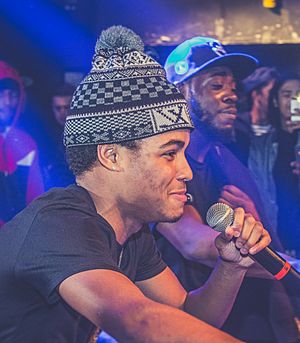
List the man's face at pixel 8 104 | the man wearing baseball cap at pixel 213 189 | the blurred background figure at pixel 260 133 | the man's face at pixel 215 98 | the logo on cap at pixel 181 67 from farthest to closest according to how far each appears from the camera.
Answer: the man's face at pixel 8 104 → the blurred background figure at pixel 260 133 → the logo on cap at pixel 181 67 → the man's face at pixel 215 98 → the man wearing baseball cap at pixel 213 189

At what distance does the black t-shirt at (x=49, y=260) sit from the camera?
1.86 metres

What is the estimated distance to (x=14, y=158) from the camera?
5.79 meters

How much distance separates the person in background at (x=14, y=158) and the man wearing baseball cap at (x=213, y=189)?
7.78 feet

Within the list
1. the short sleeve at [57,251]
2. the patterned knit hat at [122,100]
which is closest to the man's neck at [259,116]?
the patterned knit hat at [122,100]

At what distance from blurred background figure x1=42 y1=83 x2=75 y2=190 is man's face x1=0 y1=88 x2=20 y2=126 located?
14.4 inches

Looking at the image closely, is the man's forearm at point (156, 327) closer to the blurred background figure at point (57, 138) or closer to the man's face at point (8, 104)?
the blurred background figure at point (57, 138)

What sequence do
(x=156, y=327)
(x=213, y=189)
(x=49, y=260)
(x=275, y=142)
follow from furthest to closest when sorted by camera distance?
(x=275, y=142) → (x=213, y=189) → (x=49, y=260) → (x=156, y=327)

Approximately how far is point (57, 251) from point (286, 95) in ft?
13.2

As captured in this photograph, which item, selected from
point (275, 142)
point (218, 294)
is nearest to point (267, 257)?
point (218, 294)

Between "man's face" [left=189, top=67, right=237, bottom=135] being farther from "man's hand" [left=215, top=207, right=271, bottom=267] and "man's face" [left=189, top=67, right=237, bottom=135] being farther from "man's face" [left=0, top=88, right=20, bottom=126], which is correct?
"man's face" [left=0, top=88, right=20, bottom=126]

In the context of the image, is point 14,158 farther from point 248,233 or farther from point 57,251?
point 57,251

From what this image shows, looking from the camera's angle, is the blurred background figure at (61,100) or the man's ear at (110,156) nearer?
the man's ear at (110,156)

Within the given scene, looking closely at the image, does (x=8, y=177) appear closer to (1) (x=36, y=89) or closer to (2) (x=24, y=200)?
(2) (x=24, y=200)

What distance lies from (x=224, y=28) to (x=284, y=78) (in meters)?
0.90
